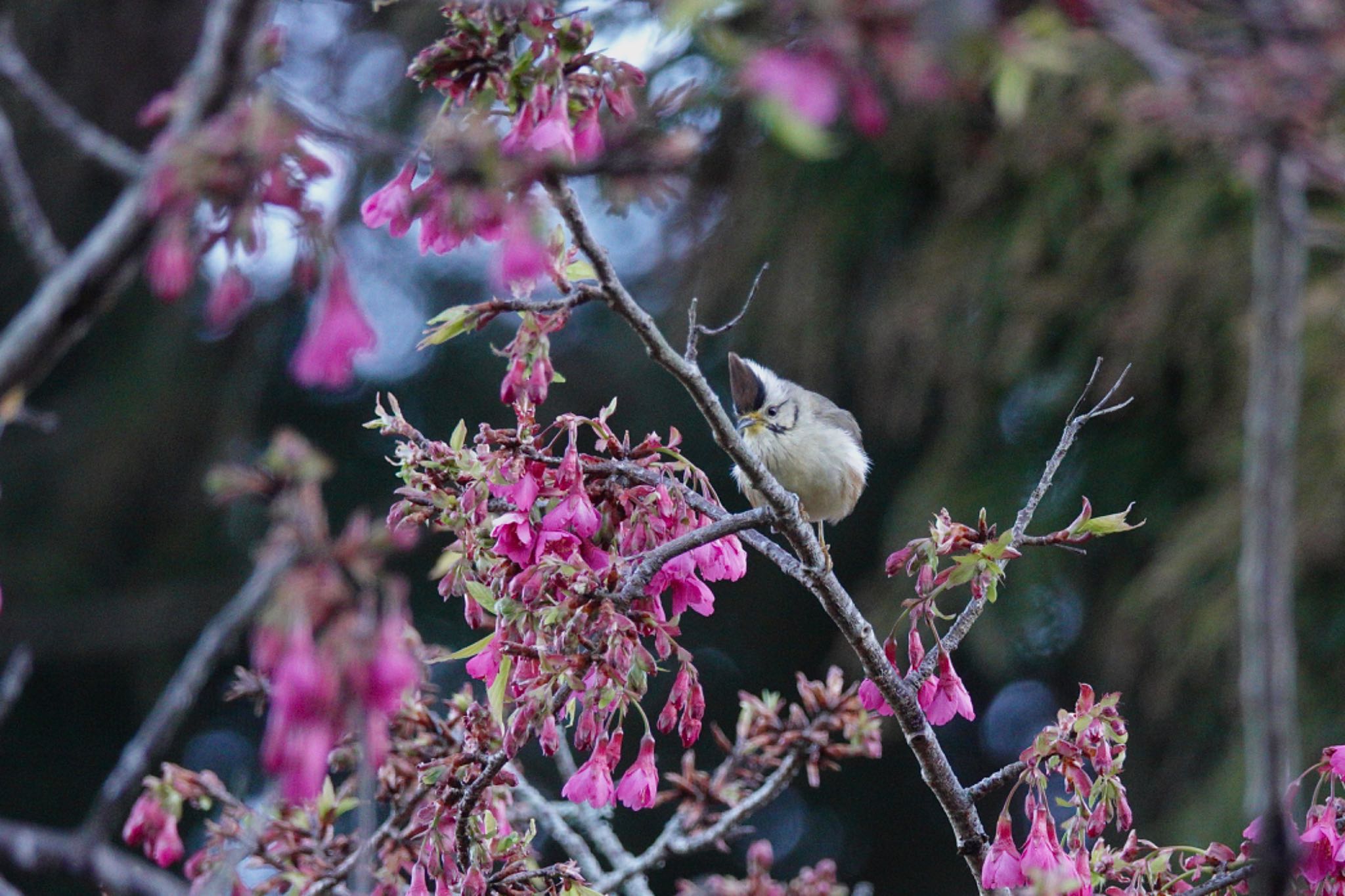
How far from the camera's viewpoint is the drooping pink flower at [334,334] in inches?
44.3

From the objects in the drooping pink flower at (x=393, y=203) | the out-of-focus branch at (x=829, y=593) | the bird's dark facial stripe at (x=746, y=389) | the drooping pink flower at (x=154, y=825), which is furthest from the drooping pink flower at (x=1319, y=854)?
the bird's dark facial stripe at (x=746, y=389)

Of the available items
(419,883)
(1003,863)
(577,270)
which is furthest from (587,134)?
(1003,863)

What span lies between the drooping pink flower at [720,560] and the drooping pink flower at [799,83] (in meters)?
0.84

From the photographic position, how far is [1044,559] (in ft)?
15.5

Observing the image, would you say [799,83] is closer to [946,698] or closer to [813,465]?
[946,698]

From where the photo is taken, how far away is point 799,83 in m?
1.00

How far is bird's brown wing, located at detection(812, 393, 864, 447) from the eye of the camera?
3.31 m

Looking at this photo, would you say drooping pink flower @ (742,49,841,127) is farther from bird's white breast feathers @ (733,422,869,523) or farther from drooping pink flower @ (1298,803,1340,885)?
bird's white breast feathers @ (733,422,869,523)

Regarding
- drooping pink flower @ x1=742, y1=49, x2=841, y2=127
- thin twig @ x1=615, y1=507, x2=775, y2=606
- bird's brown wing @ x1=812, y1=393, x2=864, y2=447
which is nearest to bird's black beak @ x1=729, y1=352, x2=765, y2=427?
bird's brown wing @ x1=812, y1=393, x2=864, y2=447

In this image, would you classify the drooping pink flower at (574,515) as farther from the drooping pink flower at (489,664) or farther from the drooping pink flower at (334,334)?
the drooping pink flower at (334,334)

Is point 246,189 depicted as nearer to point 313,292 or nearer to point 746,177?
point 313,292

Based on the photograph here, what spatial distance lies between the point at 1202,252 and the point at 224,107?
368cm

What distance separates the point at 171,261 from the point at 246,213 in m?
0.07

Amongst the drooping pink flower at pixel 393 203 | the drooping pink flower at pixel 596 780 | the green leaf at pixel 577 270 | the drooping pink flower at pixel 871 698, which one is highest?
the drooping pink flower at pixel 393 203
